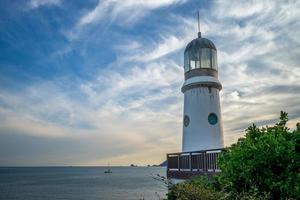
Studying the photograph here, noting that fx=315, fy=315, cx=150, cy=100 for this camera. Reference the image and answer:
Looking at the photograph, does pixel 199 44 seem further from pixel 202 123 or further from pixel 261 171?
pixel 261 171

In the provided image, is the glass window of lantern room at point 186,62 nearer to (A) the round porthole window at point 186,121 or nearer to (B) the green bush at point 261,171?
(A) the round porthole window at point 186,121

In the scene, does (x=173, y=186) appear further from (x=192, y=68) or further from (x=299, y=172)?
(x=192, y=68)

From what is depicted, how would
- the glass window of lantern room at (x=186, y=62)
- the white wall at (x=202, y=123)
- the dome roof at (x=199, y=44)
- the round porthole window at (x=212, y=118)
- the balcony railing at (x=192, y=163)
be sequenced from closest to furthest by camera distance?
the balcony railing at (x=192, y=163) < the white wall at (x=202, y=123) < the round porthole window at (x=212, y=118) < the dome roof at (x=199, y=44) < the glass window of lantern room at (x=186, y=62)

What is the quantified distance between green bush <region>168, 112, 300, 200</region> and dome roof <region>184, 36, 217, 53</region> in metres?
9.38

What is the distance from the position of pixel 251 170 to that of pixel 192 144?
27.3ft

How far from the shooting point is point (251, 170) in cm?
607

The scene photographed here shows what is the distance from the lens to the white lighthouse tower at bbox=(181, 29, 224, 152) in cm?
1431

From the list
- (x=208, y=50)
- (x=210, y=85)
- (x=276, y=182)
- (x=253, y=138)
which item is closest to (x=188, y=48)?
(x=208, y=50)

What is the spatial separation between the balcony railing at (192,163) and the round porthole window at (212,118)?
7.00ft

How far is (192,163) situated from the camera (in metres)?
12.5

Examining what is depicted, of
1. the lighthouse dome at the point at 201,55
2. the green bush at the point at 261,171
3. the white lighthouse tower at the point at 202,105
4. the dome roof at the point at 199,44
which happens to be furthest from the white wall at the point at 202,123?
the green bush at the point at 261,171

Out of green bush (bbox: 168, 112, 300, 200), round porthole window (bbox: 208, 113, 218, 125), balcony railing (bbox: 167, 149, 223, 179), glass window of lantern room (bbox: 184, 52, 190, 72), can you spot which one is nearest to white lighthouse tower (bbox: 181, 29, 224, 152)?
round porthole window (bbox: 208, 113, 218, 125)

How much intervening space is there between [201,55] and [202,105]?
2626mm

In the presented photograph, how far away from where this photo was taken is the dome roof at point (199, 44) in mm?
15495
